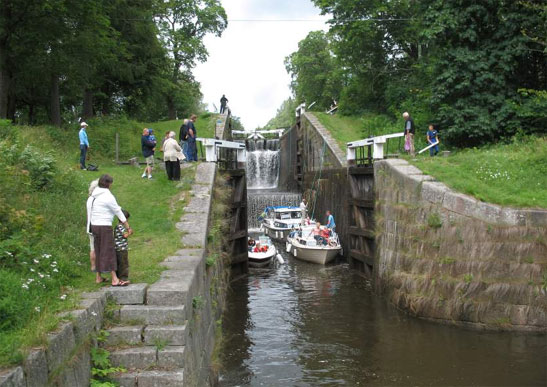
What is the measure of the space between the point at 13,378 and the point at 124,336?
1872 mm

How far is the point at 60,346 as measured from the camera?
396 cm

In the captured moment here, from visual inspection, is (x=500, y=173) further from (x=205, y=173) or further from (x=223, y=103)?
(x=223, y=103)

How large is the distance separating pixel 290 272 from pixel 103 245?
1089 centimetres

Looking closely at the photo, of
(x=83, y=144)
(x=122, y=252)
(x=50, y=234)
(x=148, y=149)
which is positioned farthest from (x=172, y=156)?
(x=122, y=252)

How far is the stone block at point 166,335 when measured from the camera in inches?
198

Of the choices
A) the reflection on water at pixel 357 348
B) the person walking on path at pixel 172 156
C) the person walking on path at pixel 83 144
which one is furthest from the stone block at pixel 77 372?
the person walking on path at pixel 83 144

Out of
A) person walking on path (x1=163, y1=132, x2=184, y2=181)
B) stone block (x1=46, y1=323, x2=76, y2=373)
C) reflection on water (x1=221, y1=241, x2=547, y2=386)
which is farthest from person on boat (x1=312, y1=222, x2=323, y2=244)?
stone block (x1=46, y1=323, x2=76, y2=373)

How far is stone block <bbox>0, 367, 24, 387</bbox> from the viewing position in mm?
3079

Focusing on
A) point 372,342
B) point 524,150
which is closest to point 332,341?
point 372,342

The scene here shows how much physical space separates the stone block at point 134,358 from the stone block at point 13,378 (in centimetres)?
151

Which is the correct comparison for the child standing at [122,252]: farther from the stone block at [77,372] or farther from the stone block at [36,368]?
the stone block at [36,368]

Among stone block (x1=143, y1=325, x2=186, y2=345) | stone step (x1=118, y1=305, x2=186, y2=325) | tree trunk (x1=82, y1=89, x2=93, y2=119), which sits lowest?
stone block (x1=143, y1=325, x2=186, y2=345)

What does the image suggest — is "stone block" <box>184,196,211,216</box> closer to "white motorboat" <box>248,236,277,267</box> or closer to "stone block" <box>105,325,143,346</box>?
"stone block" <box>105,325,143,346</box>

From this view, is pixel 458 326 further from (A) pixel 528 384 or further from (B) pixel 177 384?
(B) pixel 177 384
